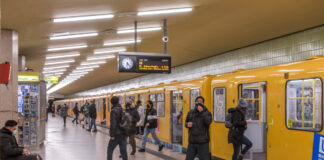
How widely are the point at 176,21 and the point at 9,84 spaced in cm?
463

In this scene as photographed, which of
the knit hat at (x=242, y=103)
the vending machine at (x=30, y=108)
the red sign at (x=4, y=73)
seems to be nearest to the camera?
the red sign at (x=4, y=73)

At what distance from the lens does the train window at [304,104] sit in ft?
19.6

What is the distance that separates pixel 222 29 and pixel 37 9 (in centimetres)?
530

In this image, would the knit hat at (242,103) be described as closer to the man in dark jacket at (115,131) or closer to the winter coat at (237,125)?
the winter coat at (237,125)

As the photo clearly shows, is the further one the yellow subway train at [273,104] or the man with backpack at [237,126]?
the man with backpack at [237,126]

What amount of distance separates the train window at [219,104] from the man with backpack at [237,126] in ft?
3.24

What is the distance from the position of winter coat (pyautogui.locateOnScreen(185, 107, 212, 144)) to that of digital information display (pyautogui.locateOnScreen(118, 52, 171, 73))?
309 cm

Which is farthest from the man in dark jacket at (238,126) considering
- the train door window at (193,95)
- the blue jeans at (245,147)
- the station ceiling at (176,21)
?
the train door window at (193,95)

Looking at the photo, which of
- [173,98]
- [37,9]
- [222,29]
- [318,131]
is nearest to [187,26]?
[222,29]

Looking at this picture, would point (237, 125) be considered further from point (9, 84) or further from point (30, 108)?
point (30, 108)

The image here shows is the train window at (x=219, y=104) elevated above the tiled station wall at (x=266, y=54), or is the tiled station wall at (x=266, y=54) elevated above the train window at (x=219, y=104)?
the tiled station wall at (x=266, y=54)

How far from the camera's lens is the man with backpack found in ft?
24.6

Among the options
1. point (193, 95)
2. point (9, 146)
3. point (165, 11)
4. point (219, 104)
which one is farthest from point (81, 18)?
point (193, 95)

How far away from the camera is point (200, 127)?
664 centimetres
